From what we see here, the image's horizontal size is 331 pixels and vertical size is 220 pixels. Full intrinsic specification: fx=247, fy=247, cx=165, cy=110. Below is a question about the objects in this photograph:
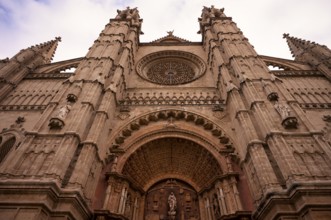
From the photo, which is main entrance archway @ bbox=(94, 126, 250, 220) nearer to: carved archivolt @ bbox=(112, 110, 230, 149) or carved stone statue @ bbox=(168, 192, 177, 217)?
carved stone statue @ bbox=(168, 192, 177, 217)

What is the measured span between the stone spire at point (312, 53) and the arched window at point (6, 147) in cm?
1922

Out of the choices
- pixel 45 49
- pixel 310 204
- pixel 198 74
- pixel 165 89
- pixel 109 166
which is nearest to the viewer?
pixel 310 204

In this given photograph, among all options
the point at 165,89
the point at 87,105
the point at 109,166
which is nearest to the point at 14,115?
the point at 87,105

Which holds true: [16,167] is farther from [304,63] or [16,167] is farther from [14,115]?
[304,63]

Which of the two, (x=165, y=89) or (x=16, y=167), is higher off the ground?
(x=165, y=89)

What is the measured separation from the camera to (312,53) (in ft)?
64.1

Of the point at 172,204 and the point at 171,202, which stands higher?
the point at 171,202

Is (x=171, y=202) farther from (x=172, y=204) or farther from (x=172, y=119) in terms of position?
(x=172, y=119)

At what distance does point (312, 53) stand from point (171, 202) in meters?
16.4

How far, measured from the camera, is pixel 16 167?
357 inches

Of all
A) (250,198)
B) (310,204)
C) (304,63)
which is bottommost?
(310,204)

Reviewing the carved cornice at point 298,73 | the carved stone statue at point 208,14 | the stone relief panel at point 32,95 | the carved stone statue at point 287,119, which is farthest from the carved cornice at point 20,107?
the carved stone statue at point 208,14

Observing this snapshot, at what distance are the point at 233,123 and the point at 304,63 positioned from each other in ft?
36.0

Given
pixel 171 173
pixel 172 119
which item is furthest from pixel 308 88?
pixel 171 173
